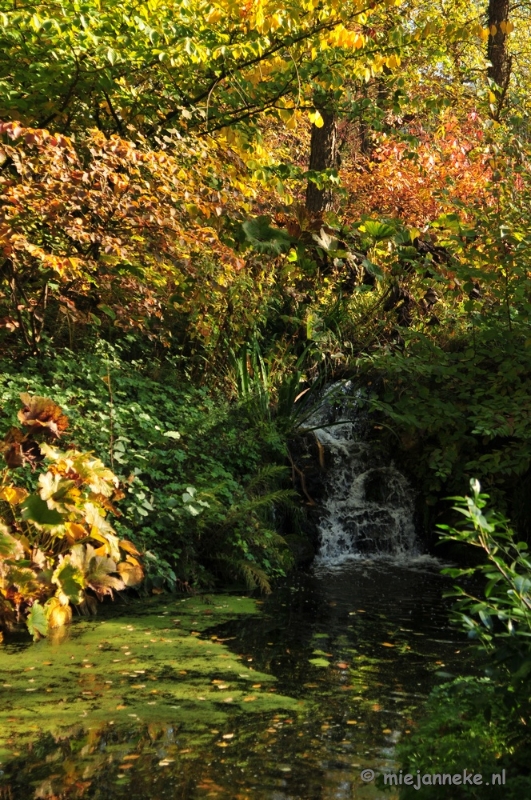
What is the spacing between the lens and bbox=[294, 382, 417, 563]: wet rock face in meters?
8.84

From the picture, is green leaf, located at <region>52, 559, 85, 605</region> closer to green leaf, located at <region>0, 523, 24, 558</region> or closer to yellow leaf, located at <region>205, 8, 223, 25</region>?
green leaf, located at <region>0, 523, 24, 558</region>

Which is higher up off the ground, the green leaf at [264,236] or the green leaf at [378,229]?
the green leaf at [378,229]

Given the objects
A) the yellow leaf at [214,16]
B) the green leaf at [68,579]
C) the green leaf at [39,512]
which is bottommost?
the green leaf at [68,579]

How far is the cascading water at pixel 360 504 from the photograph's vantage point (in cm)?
886

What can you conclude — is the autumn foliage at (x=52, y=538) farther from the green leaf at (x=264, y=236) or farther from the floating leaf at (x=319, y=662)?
the green leaf at (x=264, y=236)

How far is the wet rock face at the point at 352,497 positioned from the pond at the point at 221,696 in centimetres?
211

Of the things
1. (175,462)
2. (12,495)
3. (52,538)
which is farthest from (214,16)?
(52,538)

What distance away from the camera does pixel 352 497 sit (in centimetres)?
915

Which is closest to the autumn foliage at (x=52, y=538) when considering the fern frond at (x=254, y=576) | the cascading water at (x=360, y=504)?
the fern frond at (x=254, y=576)

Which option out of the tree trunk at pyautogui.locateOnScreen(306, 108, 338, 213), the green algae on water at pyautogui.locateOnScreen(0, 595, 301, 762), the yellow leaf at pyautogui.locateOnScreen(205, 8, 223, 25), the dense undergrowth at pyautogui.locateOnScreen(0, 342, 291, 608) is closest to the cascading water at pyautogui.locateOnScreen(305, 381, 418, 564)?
the dense undergrowth at pyautogui.locateOnScreen(0, 342, 291, 608)

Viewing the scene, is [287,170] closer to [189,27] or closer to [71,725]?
[189,27]

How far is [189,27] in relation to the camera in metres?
6.64

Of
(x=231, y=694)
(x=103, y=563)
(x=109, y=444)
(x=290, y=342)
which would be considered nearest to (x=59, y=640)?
(x=103, y=563)

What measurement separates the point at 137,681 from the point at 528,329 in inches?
224
